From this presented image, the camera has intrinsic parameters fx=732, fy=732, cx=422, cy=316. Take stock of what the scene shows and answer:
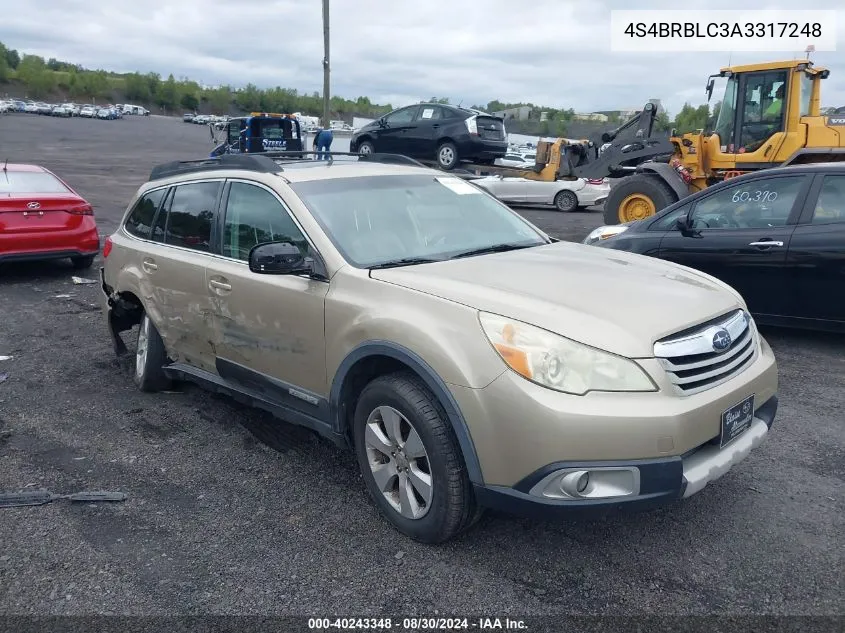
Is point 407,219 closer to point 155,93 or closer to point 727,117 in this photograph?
point 727,117

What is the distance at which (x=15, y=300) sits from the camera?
833 centimetres

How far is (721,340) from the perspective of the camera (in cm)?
322

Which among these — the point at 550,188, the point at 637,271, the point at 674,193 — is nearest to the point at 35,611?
the point at 637,271

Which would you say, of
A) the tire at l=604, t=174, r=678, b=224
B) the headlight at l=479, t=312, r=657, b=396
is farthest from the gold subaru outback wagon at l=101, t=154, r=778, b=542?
the tire at l=604, t=174, r=678, b=224

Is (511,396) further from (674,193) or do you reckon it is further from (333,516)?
(674,193)

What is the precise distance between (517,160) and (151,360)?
18877 millimetres

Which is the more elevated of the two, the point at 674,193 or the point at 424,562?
the point at 674,193

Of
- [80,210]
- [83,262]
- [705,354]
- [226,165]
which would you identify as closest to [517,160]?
[83,262]

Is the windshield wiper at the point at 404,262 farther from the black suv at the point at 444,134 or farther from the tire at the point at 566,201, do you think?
the tire at the point at 566,201

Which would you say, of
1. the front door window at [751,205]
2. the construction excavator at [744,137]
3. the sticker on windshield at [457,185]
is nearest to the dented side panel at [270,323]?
the sticker on windshield at [457,185]

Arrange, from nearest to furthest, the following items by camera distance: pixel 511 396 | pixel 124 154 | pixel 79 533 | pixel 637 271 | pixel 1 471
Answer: pixel 511 396 → pixel 79 533 → pixel 637 271 → pixel 1 471 → pixel 124 154

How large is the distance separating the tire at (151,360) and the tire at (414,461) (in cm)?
227

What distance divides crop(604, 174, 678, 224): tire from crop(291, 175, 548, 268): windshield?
8683 millimetres

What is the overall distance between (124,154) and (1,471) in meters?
36.2
